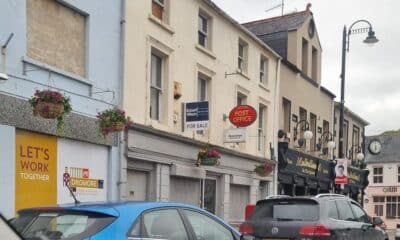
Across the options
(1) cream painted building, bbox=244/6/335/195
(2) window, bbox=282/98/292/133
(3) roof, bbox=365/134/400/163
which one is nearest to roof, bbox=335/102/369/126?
(1) cream painted building, bbox=244/6/335/195

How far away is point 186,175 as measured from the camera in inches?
661

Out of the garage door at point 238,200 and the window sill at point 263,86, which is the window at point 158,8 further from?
the garage door at point 238,200

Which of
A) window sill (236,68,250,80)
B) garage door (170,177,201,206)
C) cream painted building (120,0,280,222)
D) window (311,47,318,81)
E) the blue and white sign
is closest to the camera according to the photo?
cream painted building (120,0,280,222)

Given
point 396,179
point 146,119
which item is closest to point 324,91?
point 146,119

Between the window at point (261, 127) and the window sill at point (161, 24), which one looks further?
the window at point (261, 127)

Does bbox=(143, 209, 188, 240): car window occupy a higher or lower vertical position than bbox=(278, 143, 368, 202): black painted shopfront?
higher

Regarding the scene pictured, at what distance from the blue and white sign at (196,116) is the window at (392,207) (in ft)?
147

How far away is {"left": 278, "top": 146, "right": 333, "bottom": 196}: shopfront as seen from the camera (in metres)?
23.9

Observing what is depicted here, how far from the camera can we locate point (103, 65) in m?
13.6

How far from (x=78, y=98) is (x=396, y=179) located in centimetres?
4982

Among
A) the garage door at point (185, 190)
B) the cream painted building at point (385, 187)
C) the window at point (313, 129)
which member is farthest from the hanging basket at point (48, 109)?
the cream painted building at point (385, 187)

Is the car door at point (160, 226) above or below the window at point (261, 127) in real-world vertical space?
below

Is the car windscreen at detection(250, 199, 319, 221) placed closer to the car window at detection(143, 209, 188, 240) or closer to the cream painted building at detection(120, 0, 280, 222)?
the cream painted building at detection(120, 0, 280, 222)

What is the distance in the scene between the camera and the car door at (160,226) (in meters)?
6.05
